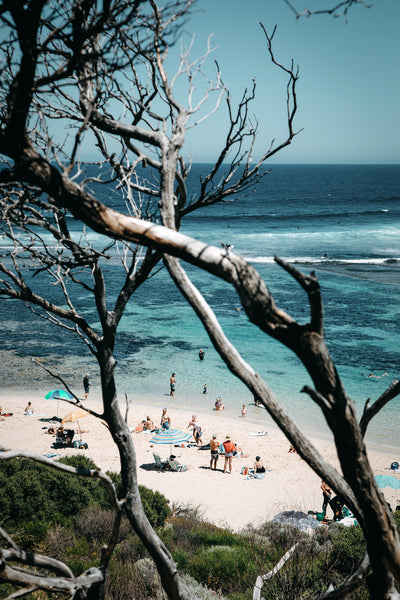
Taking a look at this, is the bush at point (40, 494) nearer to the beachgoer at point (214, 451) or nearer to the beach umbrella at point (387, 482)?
the beachgoer at point (214, 451)

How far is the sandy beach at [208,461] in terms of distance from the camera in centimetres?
1476

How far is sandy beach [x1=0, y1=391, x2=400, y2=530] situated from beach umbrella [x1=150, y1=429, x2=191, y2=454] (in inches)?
11.3

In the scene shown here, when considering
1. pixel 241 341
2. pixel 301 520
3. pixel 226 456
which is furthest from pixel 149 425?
pixel 241 341

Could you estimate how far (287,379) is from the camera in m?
25.1

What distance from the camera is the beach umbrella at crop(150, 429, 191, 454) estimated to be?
62.1 feet

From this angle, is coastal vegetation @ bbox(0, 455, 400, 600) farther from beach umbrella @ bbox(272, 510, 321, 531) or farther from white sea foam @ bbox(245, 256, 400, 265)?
white sea foam @ bbox(245, 256, 400, 265)

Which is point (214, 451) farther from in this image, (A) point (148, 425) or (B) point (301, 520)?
(B) point (301, 520)

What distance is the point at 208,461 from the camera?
59.3 feet

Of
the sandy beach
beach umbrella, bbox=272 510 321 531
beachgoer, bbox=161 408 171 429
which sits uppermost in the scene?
beach umbrella, bbox=272 510 321 531

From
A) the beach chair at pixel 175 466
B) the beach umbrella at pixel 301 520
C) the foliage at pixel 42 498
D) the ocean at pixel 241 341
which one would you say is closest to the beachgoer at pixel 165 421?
the ocean at pixel 241 341

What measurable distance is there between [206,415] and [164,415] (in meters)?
2.56

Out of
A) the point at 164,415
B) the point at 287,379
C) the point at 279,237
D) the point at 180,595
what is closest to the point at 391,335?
the point at 287,379

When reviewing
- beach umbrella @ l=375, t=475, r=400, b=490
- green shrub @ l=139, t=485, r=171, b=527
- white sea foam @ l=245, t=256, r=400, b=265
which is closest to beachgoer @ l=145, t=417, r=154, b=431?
green shrub @ l=139, t=485, r=171, b=527

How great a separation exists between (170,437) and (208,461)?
1.82 m
